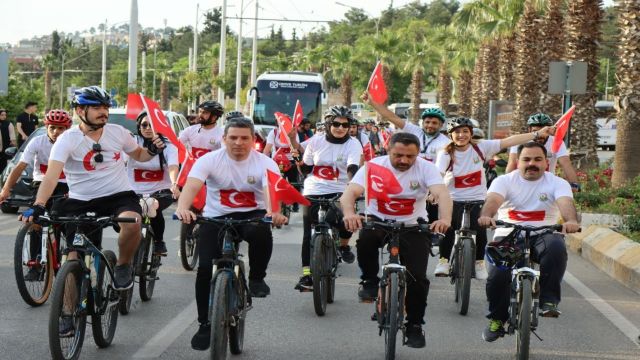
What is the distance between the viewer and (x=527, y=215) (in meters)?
7.94

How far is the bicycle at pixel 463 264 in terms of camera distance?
952cm

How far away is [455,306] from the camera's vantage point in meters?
10.0

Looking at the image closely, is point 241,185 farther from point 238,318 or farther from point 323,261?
point 323,261

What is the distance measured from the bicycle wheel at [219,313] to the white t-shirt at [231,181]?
84 cm

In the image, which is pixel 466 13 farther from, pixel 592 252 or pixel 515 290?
pixel 515 290

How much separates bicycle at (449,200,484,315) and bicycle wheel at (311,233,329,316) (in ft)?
3.93

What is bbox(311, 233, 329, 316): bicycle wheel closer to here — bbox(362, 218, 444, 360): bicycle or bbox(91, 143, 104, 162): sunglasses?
bbox(362, 218, 444, 360): bicycle

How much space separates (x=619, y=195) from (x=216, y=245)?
1339 centimetres

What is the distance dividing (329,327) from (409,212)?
54.3 inches

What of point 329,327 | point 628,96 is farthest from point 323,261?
point 628,96

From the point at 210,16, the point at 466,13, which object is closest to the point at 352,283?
the point at 466,13

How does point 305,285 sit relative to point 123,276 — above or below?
below

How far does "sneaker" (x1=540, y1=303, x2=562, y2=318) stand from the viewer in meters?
7.44

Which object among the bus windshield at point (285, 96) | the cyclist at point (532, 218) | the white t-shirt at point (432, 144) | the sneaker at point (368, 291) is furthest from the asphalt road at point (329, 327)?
the bus windshield at point (285, 96)
